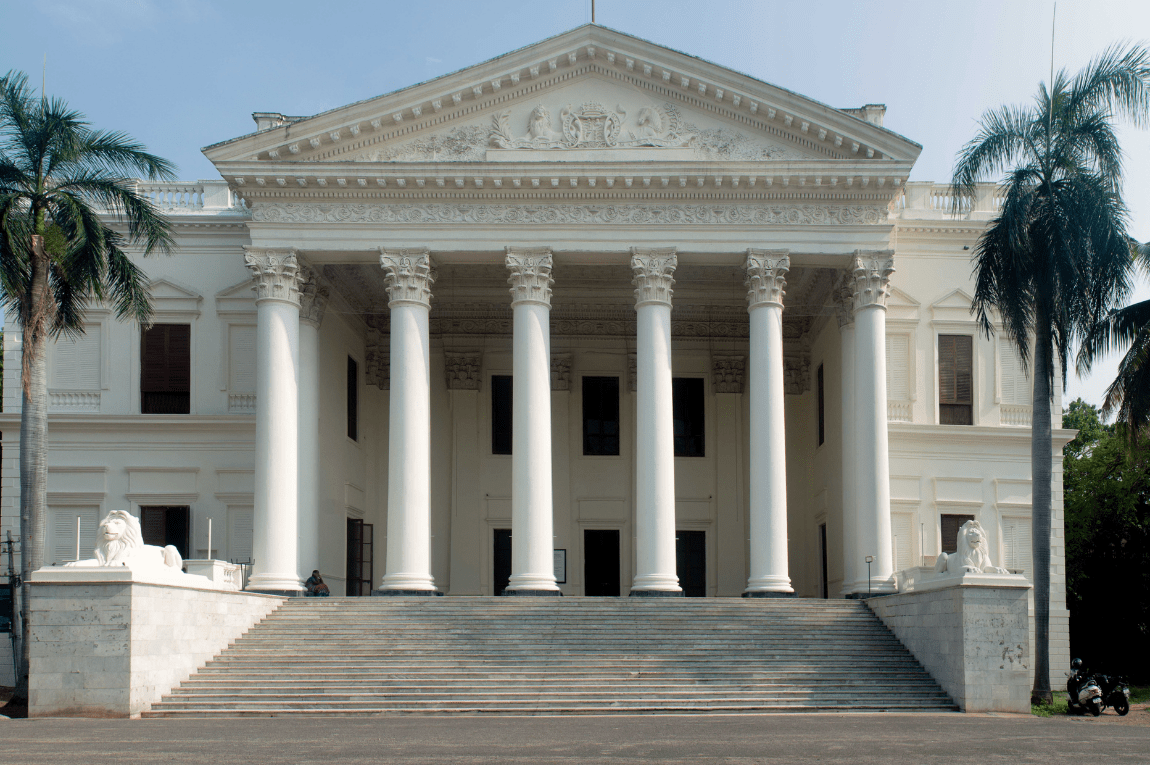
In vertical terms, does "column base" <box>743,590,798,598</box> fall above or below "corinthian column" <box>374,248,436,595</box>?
below

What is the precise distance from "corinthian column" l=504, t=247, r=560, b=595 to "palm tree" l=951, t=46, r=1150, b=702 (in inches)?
397

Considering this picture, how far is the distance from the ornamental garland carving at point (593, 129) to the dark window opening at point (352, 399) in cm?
969

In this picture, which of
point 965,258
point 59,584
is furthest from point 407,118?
point 965,258

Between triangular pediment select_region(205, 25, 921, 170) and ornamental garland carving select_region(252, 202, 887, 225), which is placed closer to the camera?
triangular pediment select_region(205, 25, 921, 170)

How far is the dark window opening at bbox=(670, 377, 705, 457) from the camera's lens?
3616 cm

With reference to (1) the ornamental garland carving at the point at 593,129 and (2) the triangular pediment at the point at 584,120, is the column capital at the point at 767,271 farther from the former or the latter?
(1) the ornamental garland carving at the point at 593,129

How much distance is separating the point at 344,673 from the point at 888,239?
651 inches

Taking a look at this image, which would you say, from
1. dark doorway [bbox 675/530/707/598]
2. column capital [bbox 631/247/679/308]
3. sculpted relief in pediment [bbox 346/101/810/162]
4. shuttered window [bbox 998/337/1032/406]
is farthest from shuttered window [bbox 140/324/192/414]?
shuttered window [bbox 998/337/1032/406]

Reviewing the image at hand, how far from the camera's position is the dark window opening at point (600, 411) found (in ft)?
119

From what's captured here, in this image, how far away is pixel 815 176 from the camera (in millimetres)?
27359

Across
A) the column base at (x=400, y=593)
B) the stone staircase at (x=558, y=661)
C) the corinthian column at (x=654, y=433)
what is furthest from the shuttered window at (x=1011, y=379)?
the column base at (x=400, y=593)

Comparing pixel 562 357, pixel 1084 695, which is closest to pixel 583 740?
pixel 1084 695

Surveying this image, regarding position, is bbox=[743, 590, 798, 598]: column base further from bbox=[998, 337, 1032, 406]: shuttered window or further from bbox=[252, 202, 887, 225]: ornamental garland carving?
bbox=[998, 337, 1032, 406]: shuttered window

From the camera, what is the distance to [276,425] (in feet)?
88.3
